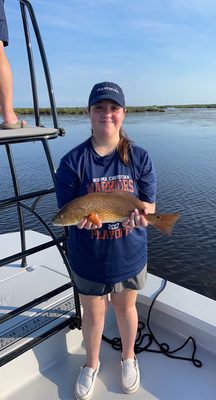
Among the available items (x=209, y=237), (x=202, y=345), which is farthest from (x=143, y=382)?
(x=209, y=237)

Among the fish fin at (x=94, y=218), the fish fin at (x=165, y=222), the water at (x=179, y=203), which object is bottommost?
the water at (x=179, y=203)

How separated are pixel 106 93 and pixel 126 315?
1.57 metres

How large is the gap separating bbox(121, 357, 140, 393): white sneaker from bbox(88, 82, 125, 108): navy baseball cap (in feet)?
6.28

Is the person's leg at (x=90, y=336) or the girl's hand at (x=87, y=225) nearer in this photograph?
the girl's hand at (x=87, y=225)

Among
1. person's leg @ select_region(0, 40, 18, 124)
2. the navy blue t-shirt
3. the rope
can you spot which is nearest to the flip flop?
person's leg @ select_region(0, 40, 18, 124)

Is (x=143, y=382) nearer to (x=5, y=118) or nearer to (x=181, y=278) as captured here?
(x=5, y=118)

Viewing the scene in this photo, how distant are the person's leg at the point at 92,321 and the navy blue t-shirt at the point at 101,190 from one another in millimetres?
236

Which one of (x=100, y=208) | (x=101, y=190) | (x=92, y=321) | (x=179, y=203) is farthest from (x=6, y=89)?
(x=179, y=203)

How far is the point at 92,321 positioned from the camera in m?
2.47

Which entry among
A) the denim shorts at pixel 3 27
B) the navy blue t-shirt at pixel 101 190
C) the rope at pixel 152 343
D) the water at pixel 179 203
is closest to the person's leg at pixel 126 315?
the navy blue t-shirt at pixel 101 190

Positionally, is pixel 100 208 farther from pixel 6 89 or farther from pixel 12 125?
pixel 6 89

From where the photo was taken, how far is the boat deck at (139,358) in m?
2.56

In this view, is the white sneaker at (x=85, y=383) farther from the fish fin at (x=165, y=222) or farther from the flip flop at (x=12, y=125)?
the flip flop at (x=12, y=125)

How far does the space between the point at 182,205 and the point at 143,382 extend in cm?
979
